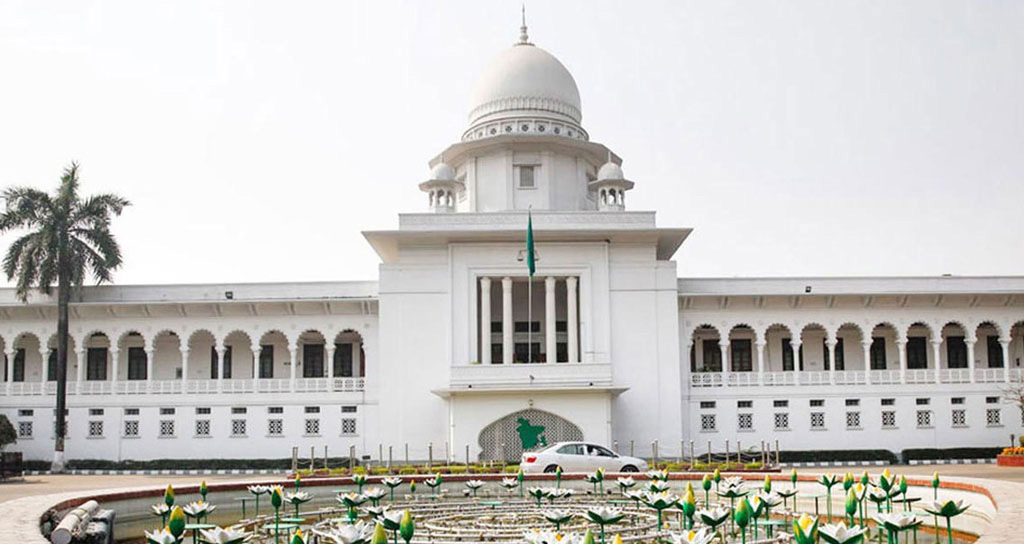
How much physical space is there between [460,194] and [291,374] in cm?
1061

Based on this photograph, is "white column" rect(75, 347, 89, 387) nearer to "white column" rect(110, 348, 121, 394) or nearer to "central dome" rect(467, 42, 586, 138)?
"white column" rect(110, 348, 121, 394)

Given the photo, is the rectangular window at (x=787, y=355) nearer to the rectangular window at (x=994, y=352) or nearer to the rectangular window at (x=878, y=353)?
the rectangular window at (x=878, y=353)

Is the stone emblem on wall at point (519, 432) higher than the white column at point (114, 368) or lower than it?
lower

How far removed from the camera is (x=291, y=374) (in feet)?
130

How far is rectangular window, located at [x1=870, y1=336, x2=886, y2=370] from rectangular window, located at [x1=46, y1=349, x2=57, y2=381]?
32.8 m

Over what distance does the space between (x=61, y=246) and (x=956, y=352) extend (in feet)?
115

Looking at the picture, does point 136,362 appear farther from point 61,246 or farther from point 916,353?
point 916,353

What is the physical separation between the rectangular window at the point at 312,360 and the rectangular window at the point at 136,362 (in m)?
6.50

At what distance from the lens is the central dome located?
43.8m

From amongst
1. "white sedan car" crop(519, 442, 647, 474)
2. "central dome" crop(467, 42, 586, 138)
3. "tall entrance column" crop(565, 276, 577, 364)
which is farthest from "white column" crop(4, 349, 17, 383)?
"white sedan car" crop(519, 442, 647, 474)

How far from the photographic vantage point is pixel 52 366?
A: 42.4 m

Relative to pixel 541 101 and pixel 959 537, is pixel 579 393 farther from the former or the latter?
pixel 959 537

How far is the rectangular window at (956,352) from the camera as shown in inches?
1674

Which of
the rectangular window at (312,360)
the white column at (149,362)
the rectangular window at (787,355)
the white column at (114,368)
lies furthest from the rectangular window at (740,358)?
the white column at (114,368)
